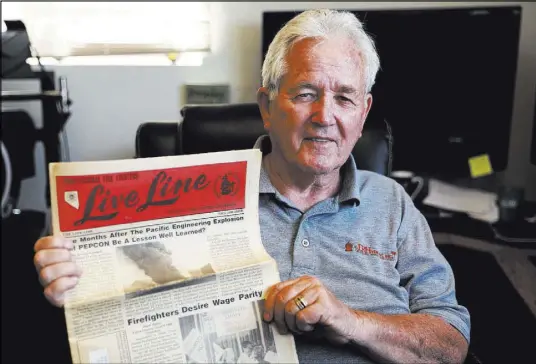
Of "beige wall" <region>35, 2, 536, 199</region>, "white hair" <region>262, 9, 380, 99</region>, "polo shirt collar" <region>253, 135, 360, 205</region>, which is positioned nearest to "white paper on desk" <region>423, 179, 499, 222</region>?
"beige wall" <region>35, 2, 536, 199</region>

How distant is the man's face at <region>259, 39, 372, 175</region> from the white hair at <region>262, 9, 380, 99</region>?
0.02m

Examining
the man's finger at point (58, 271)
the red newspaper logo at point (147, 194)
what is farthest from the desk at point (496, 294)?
the man's finger at point (58, 271)

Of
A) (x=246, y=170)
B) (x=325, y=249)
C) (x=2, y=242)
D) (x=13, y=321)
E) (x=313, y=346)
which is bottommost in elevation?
(x=13, y=321)

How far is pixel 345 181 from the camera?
1060 mm

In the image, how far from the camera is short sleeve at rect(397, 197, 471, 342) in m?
0.97

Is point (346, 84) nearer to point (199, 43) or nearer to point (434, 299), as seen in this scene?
point (434, 299)

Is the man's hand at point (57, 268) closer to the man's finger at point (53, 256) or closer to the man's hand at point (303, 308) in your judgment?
the man's finger at point (53, 256)

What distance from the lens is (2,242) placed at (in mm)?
1761

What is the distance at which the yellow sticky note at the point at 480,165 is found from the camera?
186cm

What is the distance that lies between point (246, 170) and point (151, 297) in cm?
24

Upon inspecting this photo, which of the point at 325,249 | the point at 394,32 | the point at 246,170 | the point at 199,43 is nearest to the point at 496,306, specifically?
the point at 325,249

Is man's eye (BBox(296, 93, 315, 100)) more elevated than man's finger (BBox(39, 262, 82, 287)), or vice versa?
man's eye (BBox(296, 93, 315, 100))

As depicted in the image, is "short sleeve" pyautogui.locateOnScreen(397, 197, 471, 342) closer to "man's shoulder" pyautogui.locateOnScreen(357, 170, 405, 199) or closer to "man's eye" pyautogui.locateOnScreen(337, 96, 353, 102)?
"man's shoulder" pyautogui.locateOnScreen(357, 170, 405, 199)

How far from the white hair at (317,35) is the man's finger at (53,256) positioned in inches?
19.2
